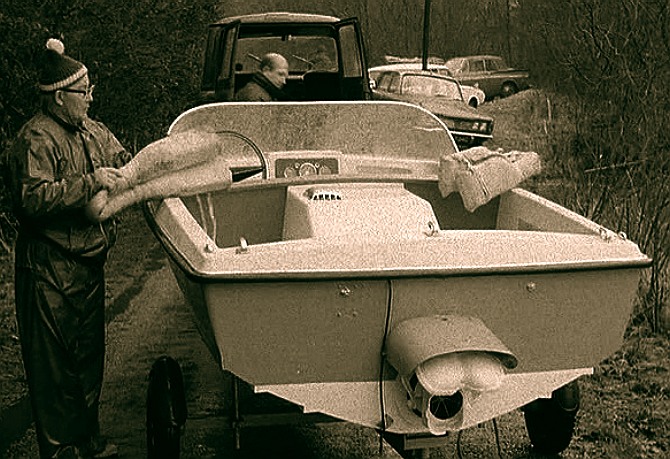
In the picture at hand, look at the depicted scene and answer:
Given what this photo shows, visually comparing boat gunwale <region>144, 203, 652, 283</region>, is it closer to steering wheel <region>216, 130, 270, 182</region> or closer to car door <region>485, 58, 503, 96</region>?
steering wheel <region>216, 130, 270, 182</region>

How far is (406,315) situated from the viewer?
4637 millimetres

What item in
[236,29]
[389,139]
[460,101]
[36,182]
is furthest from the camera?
[460,101]

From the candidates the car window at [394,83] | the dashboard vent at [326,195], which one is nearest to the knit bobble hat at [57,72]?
the dashboard vent at [326,195]

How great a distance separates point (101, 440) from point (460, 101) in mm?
16090

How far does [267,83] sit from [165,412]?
3909 mm

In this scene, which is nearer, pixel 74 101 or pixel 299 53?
pixel 74 101

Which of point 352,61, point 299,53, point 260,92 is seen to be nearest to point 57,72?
point 260,92

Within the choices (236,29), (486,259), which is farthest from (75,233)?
(236,29)

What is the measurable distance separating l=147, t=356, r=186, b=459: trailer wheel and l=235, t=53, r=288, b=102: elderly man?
3.44m

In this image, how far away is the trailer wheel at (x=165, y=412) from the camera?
5.28 m

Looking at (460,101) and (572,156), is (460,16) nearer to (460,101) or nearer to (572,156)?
(460,101)

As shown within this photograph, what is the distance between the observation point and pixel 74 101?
5.35 meters

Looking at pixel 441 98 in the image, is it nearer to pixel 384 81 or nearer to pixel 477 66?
pixel 384 81

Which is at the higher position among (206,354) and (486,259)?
(486,259)
